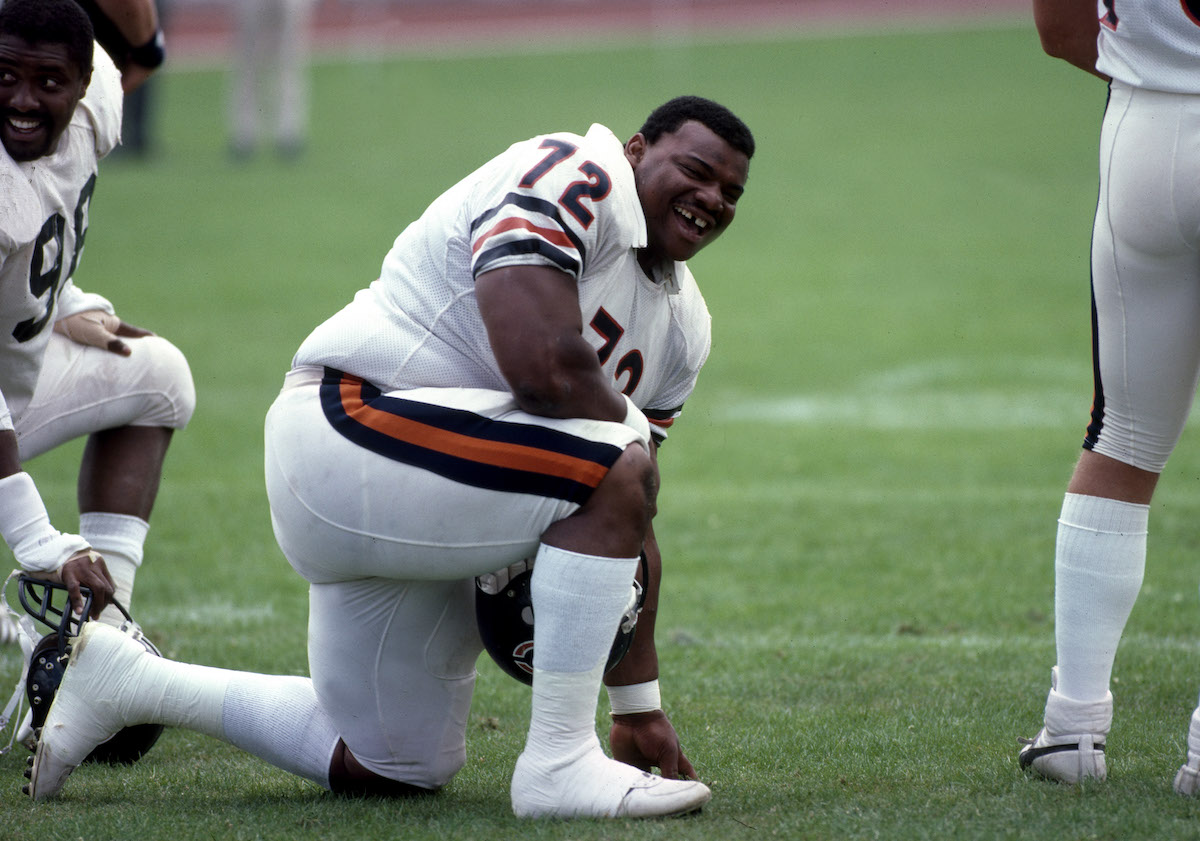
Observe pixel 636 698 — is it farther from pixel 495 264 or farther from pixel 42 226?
pixel 42 226

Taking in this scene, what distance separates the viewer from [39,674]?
297 centimetres

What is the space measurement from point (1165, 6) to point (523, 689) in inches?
89.2

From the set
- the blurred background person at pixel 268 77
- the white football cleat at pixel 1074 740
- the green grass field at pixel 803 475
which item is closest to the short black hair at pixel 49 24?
the green grass field at pixel 803 475

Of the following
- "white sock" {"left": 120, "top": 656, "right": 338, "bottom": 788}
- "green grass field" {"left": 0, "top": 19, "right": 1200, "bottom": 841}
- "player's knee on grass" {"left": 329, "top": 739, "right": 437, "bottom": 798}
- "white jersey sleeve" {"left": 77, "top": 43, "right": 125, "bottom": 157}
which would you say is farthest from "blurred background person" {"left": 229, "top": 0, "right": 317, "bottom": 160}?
"player's knee on grass" {"left": 329, "top": 739, "right": 437, "bottom": 798}

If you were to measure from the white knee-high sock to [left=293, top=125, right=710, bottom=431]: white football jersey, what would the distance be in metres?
0.39

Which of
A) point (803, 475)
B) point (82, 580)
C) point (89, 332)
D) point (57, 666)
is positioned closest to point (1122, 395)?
point (82, 580)

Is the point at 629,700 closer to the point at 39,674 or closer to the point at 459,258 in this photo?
the point at 459,258

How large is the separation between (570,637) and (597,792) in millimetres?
273

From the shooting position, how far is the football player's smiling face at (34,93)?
2959mm

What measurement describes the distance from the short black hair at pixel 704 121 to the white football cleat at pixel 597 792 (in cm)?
115

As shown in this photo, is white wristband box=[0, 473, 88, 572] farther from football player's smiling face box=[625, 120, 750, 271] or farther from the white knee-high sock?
football player's smiling face box=[625, 120, 750, 271]

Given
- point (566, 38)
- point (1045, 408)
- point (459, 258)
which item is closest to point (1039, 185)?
point (1045, 408)

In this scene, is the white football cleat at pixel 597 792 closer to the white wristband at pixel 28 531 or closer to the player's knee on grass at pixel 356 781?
the player's knee on grass at pixel 356 781

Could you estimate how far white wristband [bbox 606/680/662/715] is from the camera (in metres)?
2.87
